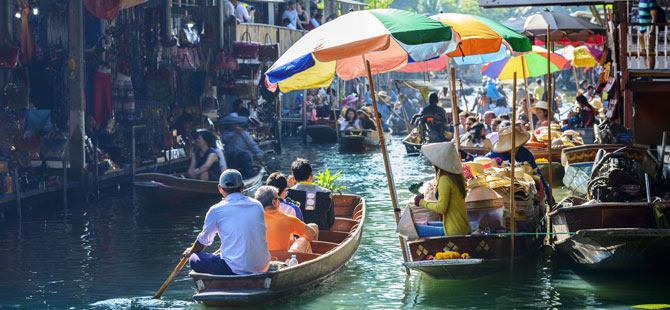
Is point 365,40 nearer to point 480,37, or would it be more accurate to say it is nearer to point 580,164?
point 480,37

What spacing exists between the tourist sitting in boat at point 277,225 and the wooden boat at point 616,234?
9.36 feet

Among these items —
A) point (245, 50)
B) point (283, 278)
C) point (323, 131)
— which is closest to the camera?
point (283, 278)

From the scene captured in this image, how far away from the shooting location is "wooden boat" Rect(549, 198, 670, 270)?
376 inches

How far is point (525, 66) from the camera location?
67.1 ft

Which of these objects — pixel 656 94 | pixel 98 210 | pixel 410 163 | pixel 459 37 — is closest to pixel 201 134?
pixel 98 210

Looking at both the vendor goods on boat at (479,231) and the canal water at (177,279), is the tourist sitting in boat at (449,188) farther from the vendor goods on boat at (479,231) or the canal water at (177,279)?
the canal water at (177,279)

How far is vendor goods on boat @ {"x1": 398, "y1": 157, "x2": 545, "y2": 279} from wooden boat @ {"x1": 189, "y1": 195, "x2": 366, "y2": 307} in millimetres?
842

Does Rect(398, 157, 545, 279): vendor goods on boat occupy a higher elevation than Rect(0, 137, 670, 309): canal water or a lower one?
higher

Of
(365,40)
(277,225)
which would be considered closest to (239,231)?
(277,225)

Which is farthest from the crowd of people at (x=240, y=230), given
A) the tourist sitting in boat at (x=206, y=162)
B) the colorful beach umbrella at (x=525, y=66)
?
the colorful beach umbrella at (x=525, y=66)

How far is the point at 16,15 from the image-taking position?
16156mm

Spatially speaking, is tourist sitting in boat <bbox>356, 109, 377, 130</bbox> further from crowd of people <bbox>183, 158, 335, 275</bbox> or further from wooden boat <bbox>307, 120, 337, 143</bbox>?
crowd of people <bbox>183, 158, 335, 275</bbox>

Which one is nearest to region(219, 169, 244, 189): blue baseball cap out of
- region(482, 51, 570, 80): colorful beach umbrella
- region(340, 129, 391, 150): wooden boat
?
region(482, 51, 570, 80): colorful beach umbrella

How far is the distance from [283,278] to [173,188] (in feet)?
23.5
